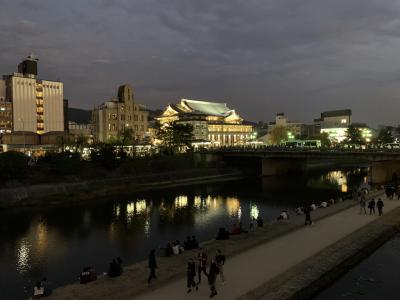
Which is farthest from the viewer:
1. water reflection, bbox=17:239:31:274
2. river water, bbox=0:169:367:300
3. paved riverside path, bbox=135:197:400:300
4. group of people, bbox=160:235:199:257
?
river water, bbox=0:169:367:300

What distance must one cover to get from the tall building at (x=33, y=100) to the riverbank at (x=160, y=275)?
276 feet

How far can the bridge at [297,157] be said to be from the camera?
2555 inches

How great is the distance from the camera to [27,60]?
102 m

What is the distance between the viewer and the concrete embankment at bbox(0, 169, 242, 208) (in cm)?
4850

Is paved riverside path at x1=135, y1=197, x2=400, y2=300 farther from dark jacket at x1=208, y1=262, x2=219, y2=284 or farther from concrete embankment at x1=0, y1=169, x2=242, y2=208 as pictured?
concrete embankment at x1=0, y1=169, x2=242, y2=208

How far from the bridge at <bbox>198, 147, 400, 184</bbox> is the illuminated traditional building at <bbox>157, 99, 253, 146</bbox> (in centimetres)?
3089

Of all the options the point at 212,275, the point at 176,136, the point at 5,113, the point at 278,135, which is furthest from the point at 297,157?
the point at 5,113

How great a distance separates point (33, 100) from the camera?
98.8 m

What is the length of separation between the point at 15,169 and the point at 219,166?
47.4m

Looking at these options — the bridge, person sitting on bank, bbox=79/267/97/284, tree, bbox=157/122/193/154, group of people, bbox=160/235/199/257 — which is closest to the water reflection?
person sitting on bank, bbox=79/267/97/284

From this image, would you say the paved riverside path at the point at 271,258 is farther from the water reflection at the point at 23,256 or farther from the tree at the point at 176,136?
the tree at the point at 176,136

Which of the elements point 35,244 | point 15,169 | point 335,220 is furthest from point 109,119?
point 335,220

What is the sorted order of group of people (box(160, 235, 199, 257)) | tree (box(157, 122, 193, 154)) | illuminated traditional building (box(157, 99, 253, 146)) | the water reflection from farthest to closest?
illuminated traditional building (box(157, 99, 253, 146)), tree (box(157, 122, 193, 154)), the water reflection, group of people (box(160, 235, 199, 257))

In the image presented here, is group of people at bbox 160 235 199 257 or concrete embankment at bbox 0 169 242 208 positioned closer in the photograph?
group of people at bbox 160 235 199 257
